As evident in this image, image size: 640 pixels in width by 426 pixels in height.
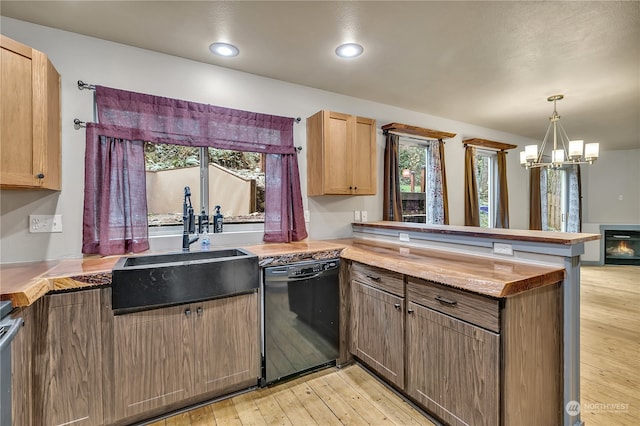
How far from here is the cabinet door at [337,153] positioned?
2832 millimetres

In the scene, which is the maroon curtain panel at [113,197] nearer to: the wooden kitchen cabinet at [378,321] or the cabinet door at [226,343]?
the cabinet door at [226,343]

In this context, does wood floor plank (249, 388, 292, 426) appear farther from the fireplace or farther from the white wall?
the fireplace

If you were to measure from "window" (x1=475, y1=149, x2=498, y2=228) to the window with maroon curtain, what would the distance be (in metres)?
3.53

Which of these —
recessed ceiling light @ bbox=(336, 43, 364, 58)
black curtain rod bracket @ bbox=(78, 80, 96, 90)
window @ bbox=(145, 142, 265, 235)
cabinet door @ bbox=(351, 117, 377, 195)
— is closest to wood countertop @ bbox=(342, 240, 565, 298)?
cabinet door @ bbox=(351, 117, 377, 195)

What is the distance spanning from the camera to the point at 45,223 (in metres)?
2.04

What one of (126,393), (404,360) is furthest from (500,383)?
(126,393)

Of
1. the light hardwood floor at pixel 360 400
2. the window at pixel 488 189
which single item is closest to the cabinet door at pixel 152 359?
the light hardwood floor at pixel 360 400

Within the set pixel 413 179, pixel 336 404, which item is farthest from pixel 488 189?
pixel 336 404

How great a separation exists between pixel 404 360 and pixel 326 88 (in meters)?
2.57

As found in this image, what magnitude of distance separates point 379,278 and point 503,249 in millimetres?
825

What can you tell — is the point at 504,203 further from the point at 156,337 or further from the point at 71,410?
the point at 71,410

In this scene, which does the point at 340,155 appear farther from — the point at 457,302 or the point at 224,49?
the point at 457,302

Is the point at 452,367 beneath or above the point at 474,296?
beneath

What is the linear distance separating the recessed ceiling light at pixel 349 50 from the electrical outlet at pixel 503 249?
1739 mm
